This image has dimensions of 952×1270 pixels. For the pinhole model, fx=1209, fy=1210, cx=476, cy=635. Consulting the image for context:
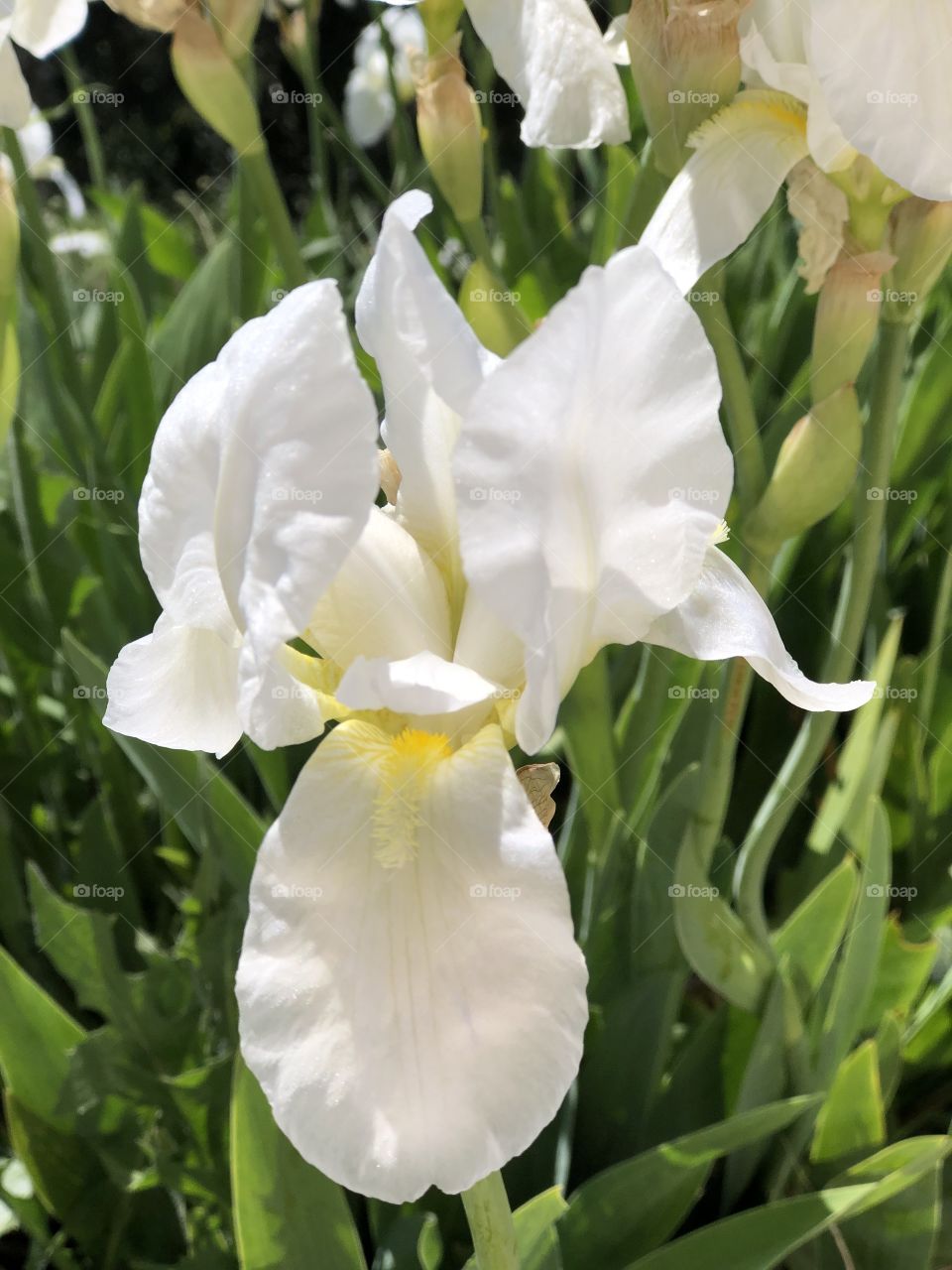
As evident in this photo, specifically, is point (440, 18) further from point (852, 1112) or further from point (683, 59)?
point (852, 1112)

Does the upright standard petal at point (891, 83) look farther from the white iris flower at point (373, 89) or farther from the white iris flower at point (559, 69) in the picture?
the white iris flower at point (373, 89)

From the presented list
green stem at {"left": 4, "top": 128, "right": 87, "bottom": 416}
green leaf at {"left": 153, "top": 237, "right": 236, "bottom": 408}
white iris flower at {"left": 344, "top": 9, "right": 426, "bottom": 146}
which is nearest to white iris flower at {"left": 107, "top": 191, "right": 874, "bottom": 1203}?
green stem at {"left": 4, "top": 128, "right": 87, "bottom": 416}

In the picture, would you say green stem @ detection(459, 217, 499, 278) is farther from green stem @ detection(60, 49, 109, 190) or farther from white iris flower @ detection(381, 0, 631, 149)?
green stem @ detection(60, 49, 109, 190)

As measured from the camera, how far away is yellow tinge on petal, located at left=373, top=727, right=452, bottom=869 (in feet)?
1.38

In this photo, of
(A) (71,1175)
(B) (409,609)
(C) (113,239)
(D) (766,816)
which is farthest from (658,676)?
(C) (113,239)

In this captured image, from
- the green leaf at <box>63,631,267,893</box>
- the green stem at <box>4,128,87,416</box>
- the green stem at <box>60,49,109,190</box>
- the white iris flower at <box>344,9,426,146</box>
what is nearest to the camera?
the green leaf at <box>63,631,267,893</box>

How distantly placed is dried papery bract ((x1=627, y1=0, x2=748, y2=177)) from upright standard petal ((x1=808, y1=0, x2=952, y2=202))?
51mm

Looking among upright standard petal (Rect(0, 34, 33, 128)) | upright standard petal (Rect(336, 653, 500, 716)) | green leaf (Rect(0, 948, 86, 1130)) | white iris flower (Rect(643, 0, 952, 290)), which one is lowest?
green leaf (Rect(0, 948, 86, 1130))

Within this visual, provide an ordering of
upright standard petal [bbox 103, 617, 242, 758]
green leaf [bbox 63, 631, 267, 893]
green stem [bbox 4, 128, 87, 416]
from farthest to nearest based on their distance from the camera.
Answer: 1. green stem [bbox 4, 128, 87, 416]
2. green leaf [bbox 63, 631, 267, 893]
3. upright standard petal [bbox 103, 617, 242, 758]

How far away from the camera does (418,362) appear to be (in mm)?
444

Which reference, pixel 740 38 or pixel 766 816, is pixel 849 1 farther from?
pixel 766 816

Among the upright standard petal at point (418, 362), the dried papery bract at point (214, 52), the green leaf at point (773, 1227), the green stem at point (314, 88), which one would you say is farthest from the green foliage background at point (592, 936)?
the upright standard petal at point (418, 362)

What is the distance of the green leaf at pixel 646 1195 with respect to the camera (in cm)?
68

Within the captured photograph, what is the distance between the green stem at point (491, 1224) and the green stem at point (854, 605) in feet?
1.12
